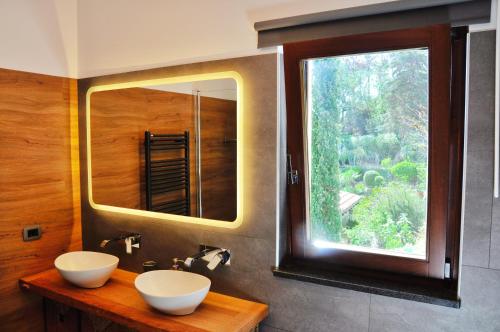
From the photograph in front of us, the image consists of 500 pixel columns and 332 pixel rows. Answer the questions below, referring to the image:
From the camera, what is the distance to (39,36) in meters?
2.40

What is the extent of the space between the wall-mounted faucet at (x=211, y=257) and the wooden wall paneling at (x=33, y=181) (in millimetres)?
1032

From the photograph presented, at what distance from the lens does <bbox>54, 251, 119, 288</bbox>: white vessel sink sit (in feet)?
6.84

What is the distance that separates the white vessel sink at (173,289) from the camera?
5.74 feet

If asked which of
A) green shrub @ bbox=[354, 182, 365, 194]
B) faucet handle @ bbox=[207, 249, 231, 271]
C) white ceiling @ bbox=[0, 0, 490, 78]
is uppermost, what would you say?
white ceiling @ bbox=[0, 0, 490, 78]

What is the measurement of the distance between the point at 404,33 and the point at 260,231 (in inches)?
46.5

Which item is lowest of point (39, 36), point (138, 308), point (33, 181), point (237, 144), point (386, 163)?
point (138, 308)

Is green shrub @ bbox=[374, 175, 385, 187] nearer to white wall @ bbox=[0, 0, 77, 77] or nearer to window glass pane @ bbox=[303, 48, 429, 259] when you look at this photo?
window glass pane @ bbox=[303, 48, 429, 259]

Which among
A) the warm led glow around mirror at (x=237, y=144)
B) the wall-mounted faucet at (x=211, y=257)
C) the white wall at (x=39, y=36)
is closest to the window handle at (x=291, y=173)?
the warm led glow around mirror at (x=237, y=144)

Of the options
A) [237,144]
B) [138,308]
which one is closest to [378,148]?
[237,144]

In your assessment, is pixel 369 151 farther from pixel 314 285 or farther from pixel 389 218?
pixel 314 285

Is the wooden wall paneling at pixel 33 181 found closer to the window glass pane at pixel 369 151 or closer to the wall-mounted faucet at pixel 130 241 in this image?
the wall-mounted faucet at pixel 130 241

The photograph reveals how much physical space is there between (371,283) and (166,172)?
141 cm

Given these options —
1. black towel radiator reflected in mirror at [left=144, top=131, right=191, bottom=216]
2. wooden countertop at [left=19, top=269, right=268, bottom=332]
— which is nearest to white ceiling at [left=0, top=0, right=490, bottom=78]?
black towel radiator reflected in mirror at [left=144, top=131, right=191, bottom=216]

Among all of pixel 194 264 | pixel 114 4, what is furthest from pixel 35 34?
pixel 194 264
